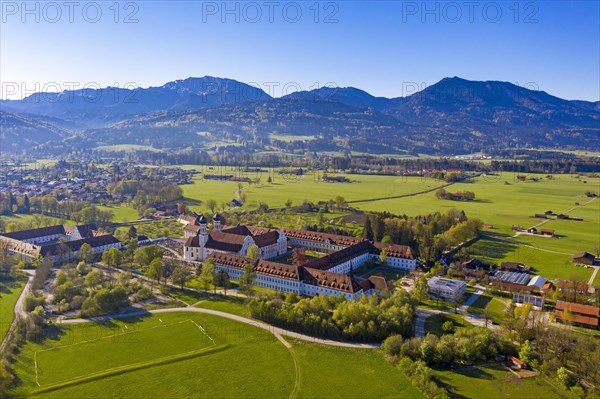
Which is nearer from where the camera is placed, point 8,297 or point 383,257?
point 8,297

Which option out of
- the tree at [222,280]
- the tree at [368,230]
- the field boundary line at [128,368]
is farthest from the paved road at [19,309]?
the tree at [368,230]

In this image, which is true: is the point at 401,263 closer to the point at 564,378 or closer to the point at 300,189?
the point at 564,378

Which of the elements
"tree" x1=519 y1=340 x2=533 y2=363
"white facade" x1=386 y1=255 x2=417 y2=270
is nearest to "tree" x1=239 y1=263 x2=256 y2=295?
→ "white facade" x1=386 y1=255 x2=417 y2=270

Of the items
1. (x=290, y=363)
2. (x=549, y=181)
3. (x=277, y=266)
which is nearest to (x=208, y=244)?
(x=277, y=266)

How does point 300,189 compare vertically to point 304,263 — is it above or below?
above

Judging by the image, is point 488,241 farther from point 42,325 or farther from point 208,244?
point 42,325

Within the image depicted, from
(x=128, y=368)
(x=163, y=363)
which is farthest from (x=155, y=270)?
(x=128, y=368)

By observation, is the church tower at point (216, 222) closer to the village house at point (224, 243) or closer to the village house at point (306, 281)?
the village house at point (224, 243)

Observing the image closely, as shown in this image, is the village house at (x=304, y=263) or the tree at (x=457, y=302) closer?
the tree at (x=457, y=302)
